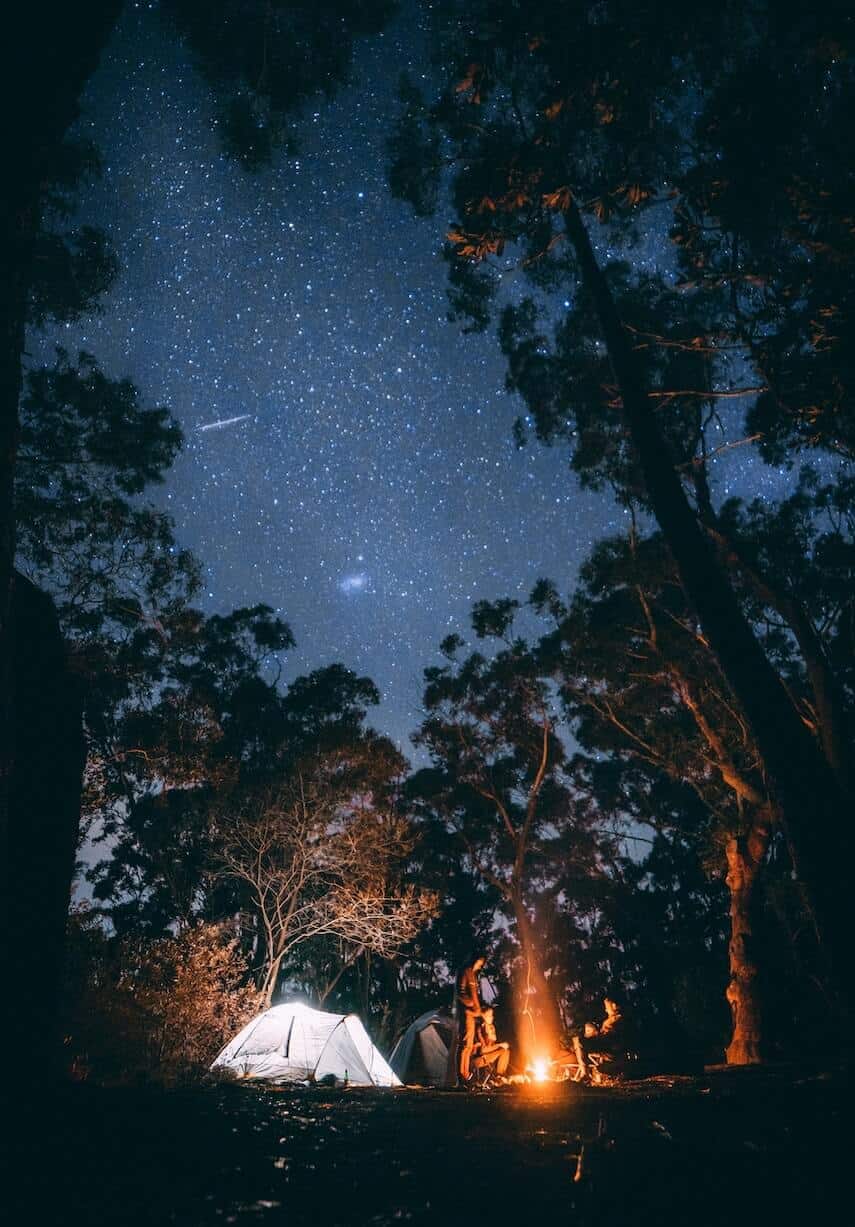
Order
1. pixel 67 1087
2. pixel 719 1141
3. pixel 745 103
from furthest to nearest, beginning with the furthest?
1. pixel 745 103
2. pixel 67 1087
3. pixel 719 1141

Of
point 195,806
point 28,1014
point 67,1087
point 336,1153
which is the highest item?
point 195,806

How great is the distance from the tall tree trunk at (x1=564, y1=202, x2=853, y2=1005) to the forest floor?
111 cm

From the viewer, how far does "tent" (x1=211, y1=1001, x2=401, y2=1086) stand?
11359 mm

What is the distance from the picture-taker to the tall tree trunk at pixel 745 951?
33.8ft

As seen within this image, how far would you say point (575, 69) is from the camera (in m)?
6.59

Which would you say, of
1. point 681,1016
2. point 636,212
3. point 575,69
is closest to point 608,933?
point 681,1016

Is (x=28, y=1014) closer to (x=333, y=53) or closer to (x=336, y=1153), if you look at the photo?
(x=336, y=1153)

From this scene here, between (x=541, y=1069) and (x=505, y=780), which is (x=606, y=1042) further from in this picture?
(x=505, y=780)

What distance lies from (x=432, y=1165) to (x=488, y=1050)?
966 centimetres

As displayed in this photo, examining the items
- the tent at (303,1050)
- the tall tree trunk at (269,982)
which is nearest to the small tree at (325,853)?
the tall tree trunk at (269,982)

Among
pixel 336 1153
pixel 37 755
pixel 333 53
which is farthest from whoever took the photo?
pixel 333 53

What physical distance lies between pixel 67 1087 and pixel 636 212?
13538 mm

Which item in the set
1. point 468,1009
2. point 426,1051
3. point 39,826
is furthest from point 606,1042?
point 39,826

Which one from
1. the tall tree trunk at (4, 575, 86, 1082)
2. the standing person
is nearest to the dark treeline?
the tall tree trunk at (4, 575, 86, 1082)
